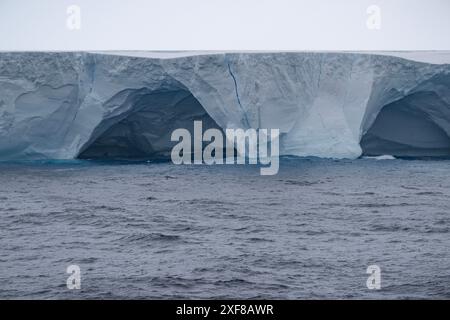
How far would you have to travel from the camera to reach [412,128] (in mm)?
15039

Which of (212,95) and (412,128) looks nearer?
(212,95)

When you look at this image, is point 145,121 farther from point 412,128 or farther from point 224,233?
point 224,233

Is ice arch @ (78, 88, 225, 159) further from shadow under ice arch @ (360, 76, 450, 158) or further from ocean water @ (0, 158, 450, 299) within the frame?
shadow under ice arch @ (360, 76, 450, 158)

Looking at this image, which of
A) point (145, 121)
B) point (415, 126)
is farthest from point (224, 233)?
point (415, 126)

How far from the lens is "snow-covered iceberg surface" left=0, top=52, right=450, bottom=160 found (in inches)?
529

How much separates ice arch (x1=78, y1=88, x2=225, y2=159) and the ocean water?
4.46 ft

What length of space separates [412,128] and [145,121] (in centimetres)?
581

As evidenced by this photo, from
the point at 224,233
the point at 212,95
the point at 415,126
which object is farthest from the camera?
the point at 415,126

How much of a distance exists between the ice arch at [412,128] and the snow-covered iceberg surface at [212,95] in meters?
0.05

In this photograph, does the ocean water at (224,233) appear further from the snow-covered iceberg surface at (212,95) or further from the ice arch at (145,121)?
the ice arch at (145,121)

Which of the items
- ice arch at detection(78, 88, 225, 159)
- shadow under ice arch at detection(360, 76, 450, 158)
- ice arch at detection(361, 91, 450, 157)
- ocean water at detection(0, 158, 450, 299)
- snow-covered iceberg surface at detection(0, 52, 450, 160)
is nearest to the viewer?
ocean water at detection(0, 158, 450, 299)

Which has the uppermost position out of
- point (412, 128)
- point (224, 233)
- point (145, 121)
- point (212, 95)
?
point (212, 95)

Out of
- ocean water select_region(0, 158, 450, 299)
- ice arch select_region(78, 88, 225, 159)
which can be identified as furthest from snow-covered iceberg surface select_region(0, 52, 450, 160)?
ocean water select_region(0, 158, 450, 299)
